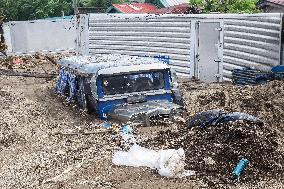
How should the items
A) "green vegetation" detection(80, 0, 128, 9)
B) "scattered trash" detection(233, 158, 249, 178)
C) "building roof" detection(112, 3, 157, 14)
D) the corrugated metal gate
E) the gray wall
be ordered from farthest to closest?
"green vegetation" detection(80, 0, 128, 9), "building roof" detection(112, 3, 157, 14), the gray wall, the corrugated metal gate, "scattered trash" detection(233, 158, 249, 178)

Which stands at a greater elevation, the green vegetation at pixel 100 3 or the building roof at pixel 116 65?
the green vegetation at pixel 100 3

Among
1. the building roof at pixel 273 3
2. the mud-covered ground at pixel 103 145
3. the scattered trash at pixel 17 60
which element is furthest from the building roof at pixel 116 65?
the scattered trash at pixel 17 60

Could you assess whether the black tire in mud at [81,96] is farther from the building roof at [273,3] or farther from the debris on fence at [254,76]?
the building roof at [273,3]

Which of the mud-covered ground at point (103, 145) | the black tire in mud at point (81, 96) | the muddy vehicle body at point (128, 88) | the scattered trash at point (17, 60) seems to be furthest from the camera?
the scattered trash at point (17, 60)

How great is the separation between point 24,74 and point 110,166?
13.1m

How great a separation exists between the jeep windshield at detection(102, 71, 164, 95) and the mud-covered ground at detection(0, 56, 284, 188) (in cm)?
84

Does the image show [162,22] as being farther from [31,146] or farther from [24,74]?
[31,146]

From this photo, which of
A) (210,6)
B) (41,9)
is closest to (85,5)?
(41,9)

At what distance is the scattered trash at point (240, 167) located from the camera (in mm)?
6785

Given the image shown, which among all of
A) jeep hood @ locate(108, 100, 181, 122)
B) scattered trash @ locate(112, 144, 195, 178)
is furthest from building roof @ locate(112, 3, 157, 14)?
scattered trash @ locate(112, 144, 195, 178)

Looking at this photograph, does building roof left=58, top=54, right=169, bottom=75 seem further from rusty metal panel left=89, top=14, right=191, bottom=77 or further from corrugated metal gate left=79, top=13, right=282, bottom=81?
rusty metal panel left=89, top=14, right=191, bottom=77

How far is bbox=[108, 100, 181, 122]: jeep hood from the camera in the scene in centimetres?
1039

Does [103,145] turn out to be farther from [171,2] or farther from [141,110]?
[171,2]

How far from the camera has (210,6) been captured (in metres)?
27.6
